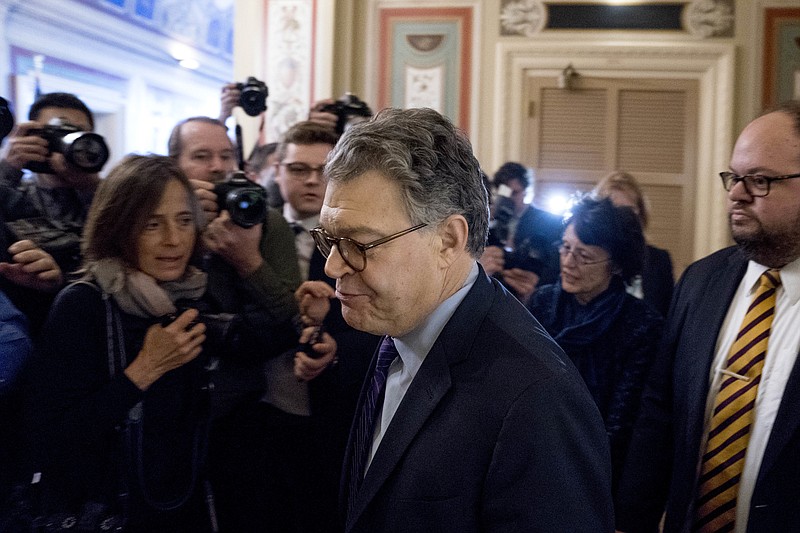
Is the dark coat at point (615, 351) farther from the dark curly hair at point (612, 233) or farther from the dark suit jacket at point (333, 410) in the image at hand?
the dark suit jacket at point (333, 410)

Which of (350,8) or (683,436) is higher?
(350,8)

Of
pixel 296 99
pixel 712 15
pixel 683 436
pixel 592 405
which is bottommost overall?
pixel 683 436

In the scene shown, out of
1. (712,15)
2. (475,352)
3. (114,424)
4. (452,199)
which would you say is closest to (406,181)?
(452,199)

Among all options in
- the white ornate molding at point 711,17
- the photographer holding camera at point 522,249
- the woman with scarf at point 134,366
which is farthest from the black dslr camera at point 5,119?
the white ornate molding at point 711,17

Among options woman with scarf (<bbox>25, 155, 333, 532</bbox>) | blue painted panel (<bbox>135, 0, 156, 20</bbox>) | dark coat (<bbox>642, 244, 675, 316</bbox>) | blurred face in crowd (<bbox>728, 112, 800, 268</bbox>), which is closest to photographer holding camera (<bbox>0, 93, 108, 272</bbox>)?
woman with scarf (<bbox>25, 155, 333, 532</bbox>)

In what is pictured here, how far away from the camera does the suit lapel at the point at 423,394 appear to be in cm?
122

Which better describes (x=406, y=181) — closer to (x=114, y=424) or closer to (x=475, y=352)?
(x=475, y=352)

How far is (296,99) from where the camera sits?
218 inches

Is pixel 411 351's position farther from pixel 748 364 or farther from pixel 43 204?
pixel 43 204

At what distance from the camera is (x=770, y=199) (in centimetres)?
167

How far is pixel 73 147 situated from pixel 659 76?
435 cm

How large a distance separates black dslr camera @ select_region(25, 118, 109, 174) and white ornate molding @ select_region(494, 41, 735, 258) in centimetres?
376

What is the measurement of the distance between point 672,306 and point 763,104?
12.9ft

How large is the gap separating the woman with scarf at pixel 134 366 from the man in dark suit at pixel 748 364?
1061 millimetres
